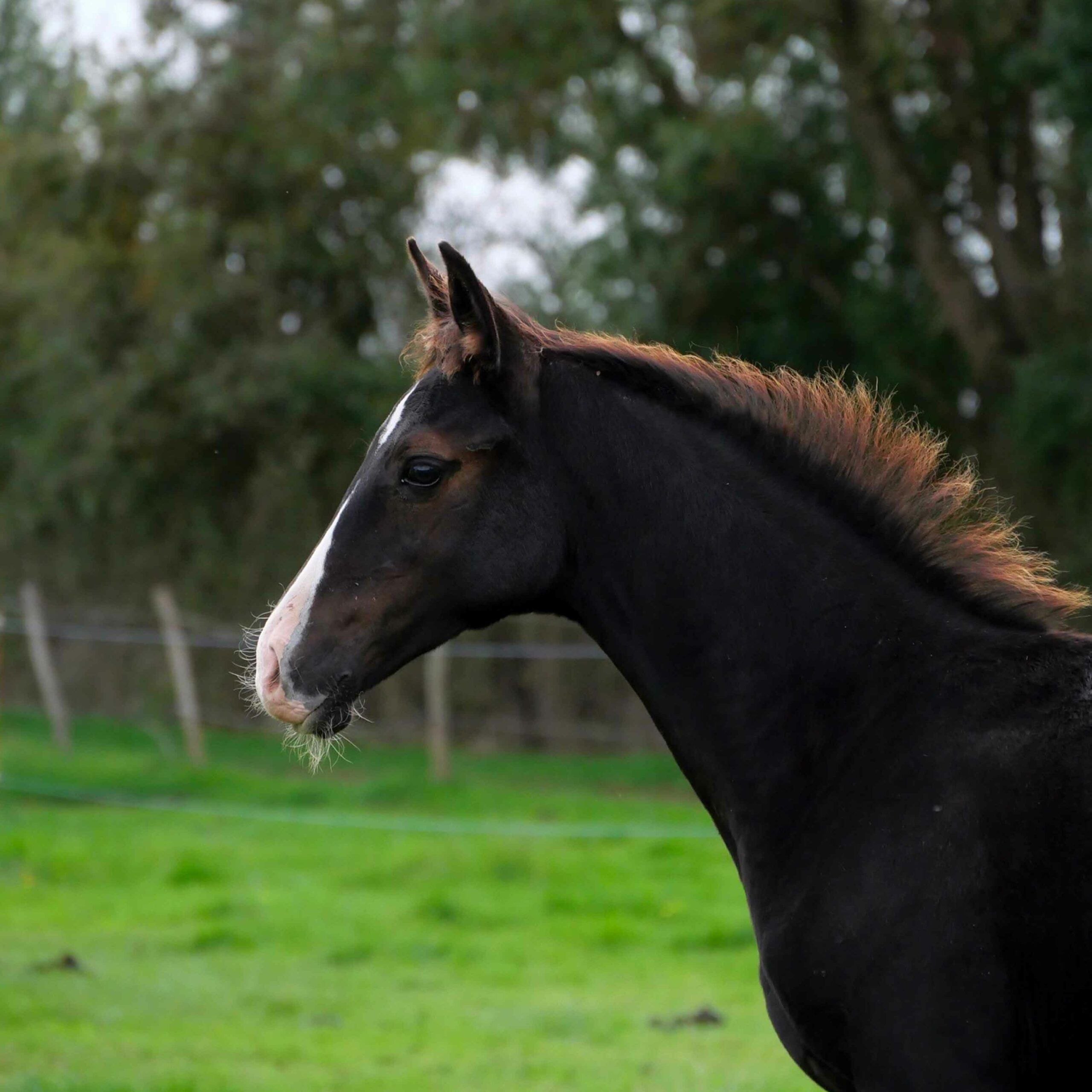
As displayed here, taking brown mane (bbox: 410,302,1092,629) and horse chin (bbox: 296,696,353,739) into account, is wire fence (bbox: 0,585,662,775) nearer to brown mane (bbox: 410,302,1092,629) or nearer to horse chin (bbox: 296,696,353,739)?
brown mane (bbox: 410,302,1092,629)

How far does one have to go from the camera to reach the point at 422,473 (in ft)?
9.52

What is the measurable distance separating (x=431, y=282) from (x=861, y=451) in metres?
1.03

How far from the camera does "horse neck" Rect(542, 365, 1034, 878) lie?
9.05 ft

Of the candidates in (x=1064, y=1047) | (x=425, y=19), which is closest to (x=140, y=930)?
(x=1064, y=1047)

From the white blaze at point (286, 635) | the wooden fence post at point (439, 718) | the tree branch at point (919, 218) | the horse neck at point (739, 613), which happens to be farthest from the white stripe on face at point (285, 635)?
the tree branch at point (919, 218)

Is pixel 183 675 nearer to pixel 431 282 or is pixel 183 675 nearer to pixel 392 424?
pixel 431 282

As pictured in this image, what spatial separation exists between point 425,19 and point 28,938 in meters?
8.29

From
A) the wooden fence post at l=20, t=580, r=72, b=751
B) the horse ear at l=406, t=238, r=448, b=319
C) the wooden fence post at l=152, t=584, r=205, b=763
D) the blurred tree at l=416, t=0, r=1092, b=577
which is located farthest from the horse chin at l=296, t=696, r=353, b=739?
the wooden fence post at l=20, t=580, r=72, b=751

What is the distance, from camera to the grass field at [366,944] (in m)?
5.32

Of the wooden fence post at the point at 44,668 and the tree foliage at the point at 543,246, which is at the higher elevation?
the tree foliage at the point at 543,246

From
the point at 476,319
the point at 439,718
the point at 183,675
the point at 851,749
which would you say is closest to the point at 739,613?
the point at 851,749

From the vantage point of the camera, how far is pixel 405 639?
2.93 meters

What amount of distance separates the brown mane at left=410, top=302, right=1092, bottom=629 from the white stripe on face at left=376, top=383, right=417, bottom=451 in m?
0.11

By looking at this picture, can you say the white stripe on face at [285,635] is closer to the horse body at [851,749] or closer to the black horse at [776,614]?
the black horse at [776,614]
